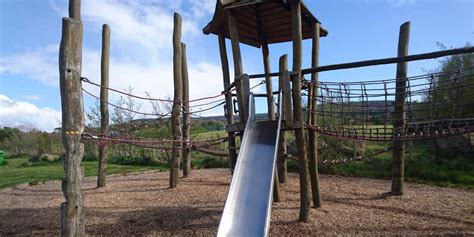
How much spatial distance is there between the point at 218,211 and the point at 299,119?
2174 millimetres

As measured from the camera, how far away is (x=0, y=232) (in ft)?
15.7

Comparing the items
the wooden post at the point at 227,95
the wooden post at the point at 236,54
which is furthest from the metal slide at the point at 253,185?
the wooden post at the point at 227,95

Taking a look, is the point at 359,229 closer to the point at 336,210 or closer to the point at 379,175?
the point at 336,210

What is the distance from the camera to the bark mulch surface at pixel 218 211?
14.8 ft

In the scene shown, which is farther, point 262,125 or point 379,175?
point 379,175

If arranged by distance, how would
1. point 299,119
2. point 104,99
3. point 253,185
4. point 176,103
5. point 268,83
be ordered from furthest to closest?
point 104,99 → point 176,103 → point 268,83 → point 299,119 → point 253,185

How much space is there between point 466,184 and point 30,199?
998 cm

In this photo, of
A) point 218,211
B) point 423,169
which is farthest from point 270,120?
point 423,169

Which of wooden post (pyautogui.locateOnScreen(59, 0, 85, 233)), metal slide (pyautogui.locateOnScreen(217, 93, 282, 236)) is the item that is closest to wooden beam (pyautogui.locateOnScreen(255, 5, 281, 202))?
metal slide (pyautogui.locateOnScreen(217, 93, 282, 236))

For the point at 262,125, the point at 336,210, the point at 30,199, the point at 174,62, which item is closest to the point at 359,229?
the point at 336,210

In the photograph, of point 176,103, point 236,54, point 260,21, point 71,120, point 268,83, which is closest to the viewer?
point 71,120

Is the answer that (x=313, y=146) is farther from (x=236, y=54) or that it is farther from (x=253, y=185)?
(x=236, y=54)

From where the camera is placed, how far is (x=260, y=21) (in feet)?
21.5

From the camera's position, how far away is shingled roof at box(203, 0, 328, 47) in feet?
17.6
